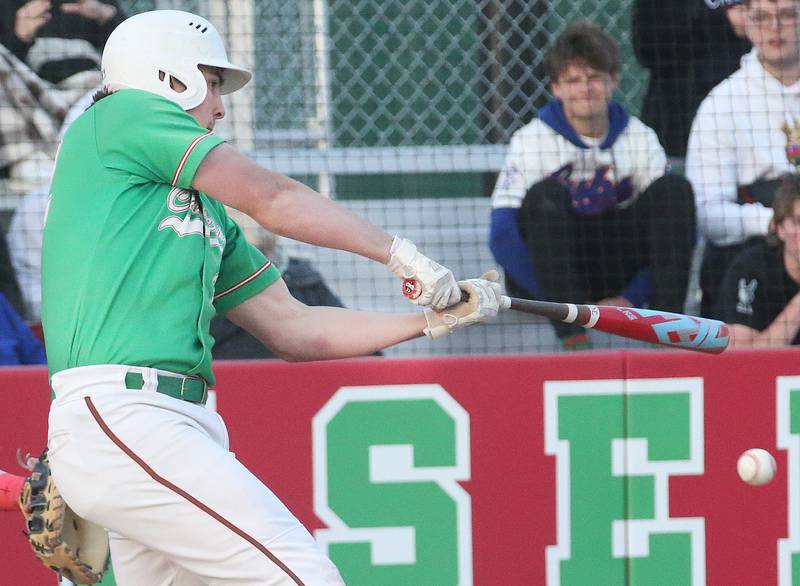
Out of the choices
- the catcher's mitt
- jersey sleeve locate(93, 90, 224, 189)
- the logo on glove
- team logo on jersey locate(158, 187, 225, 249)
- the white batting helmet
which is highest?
the white batting helmet

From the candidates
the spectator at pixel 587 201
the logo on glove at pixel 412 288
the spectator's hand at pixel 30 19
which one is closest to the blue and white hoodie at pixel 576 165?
the spectator at pixel 587 201

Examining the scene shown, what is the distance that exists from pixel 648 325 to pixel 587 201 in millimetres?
1935

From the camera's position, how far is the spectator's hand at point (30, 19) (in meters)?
5.30

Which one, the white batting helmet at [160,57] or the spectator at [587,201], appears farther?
the spectator at [587,201]

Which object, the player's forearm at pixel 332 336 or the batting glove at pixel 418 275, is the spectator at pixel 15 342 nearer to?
the player's forearm at pixel 332 336

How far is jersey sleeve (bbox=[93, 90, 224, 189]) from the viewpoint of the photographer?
262cm

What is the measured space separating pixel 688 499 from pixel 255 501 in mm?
1940

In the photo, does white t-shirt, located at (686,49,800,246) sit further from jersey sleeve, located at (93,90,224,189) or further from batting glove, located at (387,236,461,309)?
jersey sleeve, located at (93,90,224,189)

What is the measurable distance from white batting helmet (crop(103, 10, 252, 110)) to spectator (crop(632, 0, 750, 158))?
3084 millimetres

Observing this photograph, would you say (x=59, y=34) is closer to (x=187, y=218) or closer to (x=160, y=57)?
(x=160, y=57)

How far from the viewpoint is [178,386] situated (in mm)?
2740

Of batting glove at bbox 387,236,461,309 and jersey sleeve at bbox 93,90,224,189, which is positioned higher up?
jersey sleeve at bbox 93,90,224,189

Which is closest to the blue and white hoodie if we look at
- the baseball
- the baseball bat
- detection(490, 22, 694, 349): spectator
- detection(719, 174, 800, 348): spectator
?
detection(490, 22, 694, 349): spectator

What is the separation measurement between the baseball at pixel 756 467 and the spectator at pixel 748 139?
1.15m
